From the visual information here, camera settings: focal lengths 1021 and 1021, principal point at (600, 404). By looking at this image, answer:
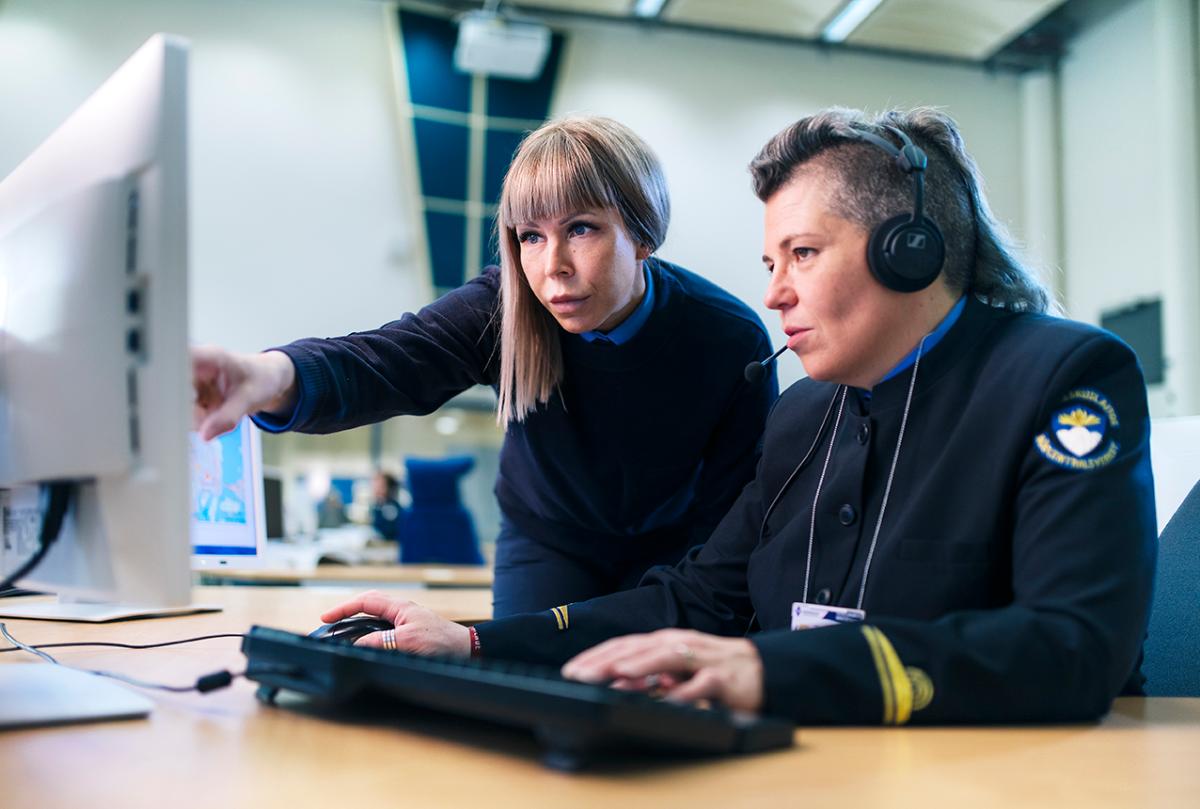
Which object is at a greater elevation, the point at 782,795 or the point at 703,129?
the point at 703,129

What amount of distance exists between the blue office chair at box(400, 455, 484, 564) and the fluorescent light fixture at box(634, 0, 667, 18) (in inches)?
201

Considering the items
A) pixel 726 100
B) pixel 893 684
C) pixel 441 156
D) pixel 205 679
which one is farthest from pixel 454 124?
pixel 893 684

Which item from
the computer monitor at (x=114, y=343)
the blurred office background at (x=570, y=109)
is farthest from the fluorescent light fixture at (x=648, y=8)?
the computer monitor at (x=114, y=343)

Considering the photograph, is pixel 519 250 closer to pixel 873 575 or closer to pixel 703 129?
pixel 873 575

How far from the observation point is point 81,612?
5.32ft

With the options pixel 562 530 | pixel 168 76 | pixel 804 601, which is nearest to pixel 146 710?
pixel 168 76

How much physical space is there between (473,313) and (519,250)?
0.44 feet

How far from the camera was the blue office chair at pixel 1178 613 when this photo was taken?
127cm

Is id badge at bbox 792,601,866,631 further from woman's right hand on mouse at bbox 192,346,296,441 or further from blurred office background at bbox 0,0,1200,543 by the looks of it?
blurred office background at bbox 0,0,1200,543

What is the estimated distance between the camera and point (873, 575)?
3.48 feet

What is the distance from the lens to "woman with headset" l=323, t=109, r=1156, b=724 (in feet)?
2.58

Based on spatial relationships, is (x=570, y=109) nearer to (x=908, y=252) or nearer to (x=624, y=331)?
(x=624, y=331)

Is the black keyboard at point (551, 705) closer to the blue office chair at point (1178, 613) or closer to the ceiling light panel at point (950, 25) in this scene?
the blue office chair at point (1178, 613)

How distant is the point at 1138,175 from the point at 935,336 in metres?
7.85
